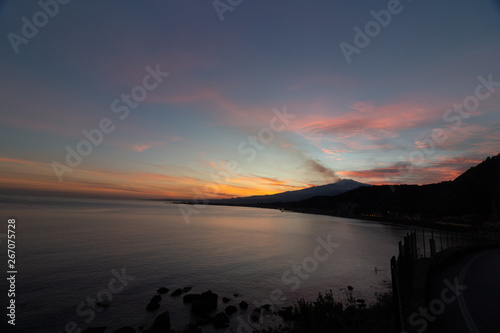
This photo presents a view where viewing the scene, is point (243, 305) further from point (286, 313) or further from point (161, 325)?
point (161, 325)

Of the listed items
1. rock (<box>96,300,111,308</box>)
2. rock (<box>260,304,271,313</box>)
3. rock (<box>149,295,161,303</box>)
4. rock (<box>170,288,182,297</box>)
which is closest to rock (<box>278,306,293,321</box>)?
rock (<box>260,304,271,313</box>)

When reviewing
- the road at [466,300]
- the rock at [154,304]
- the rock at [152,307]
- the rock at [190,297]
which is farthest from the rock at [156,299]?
the road at [466,300]

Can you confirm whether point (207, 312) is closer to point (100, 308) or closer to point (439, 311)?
point (100, 308)

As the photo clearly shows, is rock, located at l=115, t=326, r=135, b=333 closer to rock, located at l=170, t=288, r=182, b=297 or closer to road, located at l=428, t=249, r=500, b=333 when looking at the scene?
rock, located at l=170, t=288, r=182, b=297

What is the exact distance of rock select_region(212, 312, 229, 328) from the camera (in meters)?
16.4

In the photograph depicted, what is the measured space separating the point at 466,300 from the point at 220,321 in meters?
15.0

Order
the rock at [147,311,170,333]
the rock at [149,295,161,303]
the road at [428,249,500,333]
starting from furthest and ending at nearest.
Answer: the rock at [149,295,161,303] → the rock at [147,311,170,333] → the road at [428,249,500,333]

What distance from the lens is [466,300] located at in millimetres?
12391

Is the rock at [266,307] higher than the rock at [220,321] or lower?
lower

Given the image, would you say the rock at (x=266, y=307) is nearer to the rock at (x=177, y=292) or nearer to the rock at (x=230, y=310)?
the rock at (x=230, y=310)

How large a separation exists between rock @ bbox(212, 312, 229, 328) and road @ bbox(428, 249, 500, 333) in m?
12.4

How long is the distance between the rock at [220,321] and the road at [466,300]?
489 inches

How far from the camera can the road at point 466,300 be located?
983 cm

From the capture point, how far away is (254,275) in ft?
96.1
